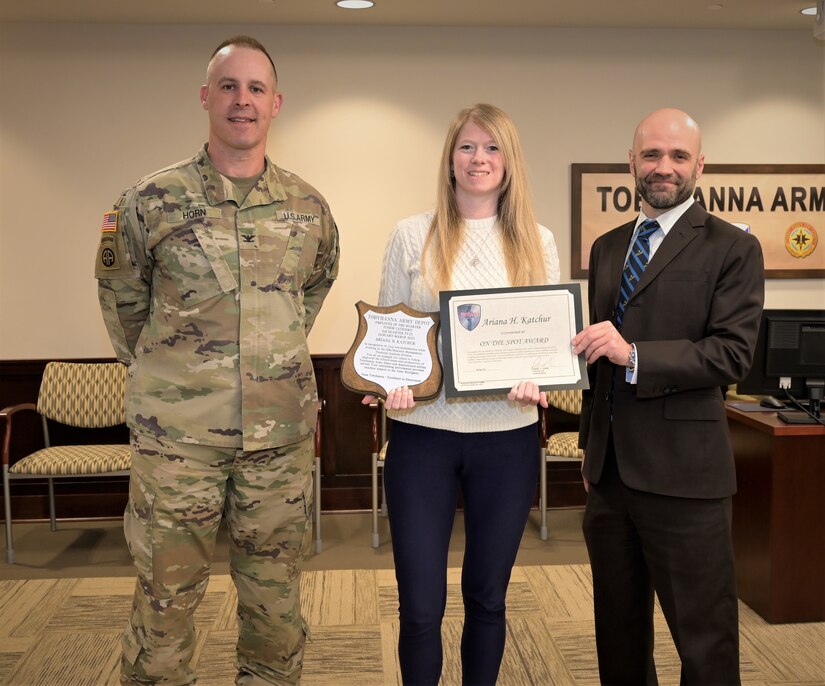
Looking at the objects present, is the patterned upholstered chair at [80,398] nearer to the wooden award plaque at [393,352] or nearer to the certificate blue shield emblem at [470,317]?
the wooden award plaque at [393,352]

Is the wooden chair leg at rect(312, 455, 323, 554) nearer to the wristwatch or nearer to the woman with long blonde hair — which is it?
the woman with long blonde hair

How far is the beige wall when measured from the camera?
16.4 feet

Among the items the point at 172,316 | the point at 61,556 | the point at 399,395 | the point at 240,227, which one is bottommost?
the point at 61,556

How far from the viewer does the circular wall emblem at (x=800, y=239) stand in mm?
5277

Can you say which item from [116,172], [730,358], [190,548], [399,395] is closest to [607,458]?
[730,358]

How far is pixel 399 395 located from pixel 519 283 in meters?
0.44

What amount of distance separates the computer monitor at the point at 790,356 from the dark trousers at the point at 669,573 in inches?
51.7

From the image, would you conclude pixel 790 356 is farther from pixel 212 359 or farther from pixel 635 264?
pixel 212 359

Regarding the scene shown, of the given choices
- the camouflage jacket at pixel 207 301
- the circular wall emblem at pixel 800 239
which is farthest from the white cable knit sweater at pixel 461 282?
the circular wall emblem at pixel 800 239

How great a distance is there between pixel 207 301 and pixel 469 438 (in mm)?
774

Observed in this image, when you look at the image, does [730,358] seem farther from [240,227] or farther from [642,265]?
[240,227]

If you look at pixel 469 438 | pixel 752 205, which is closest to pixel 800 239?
pixel 752 205

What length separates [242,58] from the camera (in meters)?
2.22

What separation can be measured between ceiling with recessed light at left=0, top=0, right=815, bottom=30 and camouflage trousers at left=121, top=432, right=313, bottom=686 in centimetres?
313
